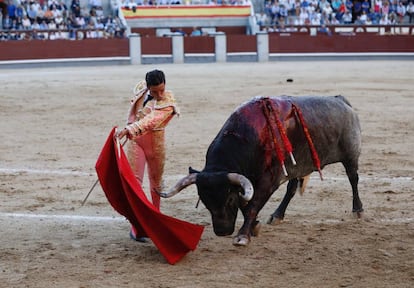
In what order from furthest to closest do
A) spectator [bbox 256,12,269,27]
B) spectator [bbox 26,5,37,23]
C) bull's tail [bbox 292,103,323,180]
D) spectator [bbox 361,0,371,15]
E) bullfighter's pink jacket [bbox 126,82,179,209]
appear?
spectator [bbox 361,0,371,15] < spectator [bbox 256,12,269,27] < spectator [bbox 26,5,37,23] < bull's tail [bbox 292,103,323,180] < bullfighter's pink jacket [bbox 126,82,179,209]

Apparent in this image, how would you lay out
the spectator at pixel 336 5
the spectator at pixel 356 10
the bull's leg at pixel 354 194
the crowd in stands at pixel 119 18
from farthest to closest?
the spectator at pixel 336 5 < the spectator at pixel 356 10 < the crowd in stands at pixel 119 18 < the bull's leg at pixel 354 194

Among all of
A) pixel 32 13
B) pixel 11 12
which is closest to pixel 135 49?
pixel 32 13

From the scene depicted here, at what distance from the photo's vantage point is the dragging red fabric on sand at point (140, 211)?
5316 millimetres

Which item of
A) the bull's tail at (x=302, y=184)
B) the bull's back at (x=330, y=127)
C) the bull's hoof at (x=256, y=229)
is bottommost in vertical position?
the bull's hoof at (x=256, y=229)

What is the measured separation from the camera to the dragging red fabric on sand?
5316 millimetres

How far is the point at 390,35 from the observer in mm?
26281

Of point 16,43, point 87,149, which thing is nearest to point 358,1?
point 16,43

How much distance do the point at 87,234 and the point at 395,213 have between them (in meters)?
2.43

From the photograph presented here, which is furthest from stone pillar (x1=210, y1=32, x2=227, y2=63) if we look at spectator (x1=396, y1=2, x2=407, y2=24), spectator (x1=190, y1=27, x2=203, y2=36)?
spectator (x1=396, y1=2, x2=407, y2=24)

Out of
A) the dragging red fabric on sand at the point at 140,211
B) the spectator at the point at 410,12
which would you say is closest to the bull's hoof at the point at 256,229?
the dragging red fabric on sand at the point at 140,211

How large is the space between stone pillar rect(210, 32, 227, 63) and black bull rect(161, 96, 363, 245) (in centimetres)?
2028

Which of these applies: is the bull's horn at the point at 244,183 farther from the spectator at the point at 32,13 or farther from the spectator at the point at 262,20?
the spectator at the point at 262,20

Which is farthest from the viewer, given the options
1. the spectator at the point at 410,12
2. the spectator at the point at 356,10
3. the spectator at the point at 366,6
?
the spectator at the point at 356,10

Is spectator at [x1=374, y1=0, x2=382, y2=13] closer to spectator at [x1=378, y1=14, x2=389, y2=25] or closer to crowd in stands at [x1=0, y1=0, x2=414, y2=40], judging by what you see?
crowd in stands at [x1=0, y1=0, x2=414, y2=40]
